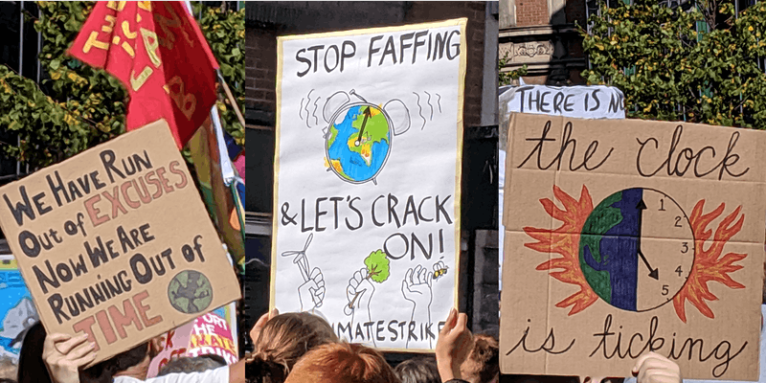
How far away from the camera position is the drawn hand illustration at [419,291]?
2.46 meters

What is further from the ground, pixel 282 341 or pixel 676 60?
pixel 676 60

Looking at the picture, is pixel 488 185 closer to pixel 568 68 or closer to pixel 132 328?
pixel 132 328

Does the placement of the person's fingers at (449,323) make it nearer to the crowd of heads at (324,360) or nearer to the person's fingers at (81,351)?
the crowd of heads at (324,360)

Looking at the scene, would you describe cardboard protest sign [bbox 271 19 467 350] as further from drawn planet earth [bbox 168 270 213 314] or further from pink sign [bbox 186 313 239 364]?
pink sign [bbox 186 313 239 364]

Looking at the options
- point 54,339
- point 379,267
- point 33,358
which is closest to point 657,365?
point 379,267

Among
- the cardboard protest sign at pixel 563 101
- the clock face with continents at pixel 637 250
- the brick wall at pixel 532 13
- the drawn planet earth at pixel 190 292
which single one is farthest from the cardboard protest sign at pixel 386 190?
the brick wall at pixel 532 13

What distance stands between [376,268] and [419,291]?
14 cm

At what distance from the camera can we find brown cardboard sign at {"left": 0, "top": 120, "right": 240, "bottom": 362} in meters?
2.61

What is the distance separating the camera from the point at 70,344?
8.54 ft

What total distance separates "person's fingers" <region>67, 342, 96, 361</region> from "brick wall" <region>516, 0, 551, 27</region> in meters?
2.97

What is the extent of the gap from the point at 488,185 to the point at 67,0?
5.35 feet

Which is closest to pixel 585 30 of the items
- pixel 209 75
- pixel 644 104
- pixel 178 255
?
pixel 644 104

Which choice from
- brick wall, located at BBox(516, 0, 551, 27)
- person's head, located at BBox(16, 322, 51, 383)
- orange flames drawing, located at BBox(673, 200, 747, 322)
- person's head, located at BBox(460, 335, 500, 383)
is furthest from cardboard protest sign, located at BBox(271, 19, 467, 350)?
brick wall, located at BBox(516, 0, 551, 27)

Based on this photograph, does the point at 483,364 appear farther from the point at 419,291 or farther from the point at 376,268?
the point at 376,268
